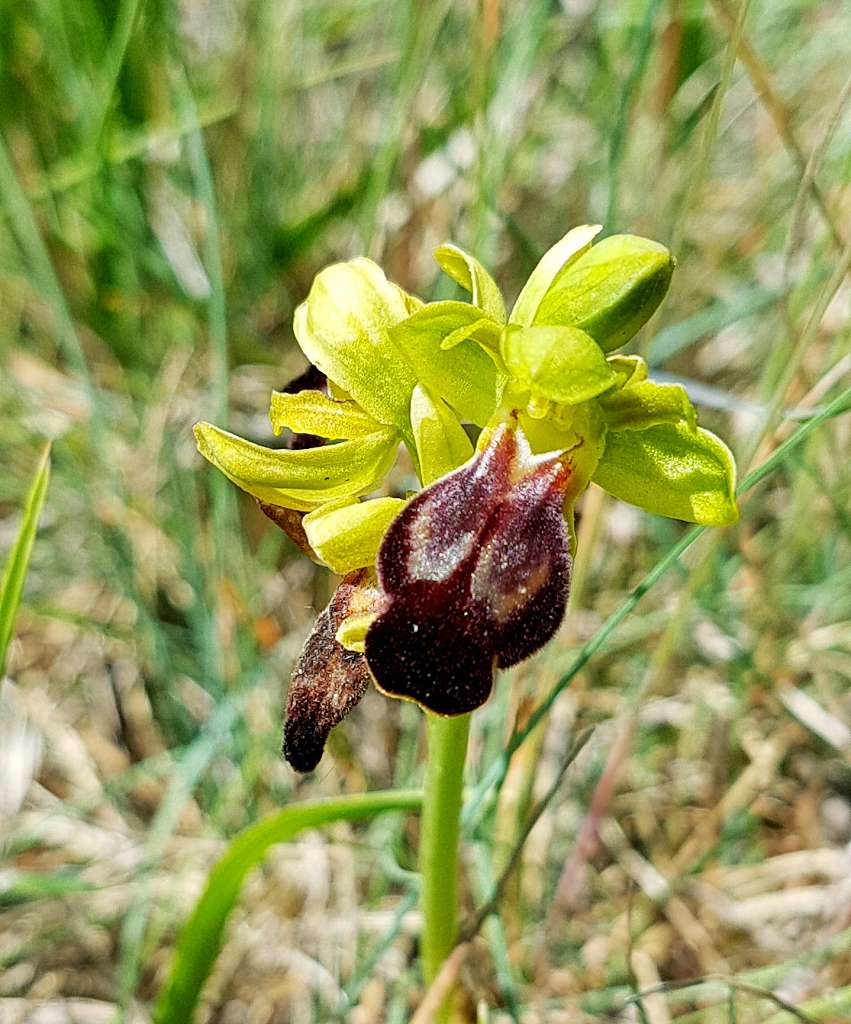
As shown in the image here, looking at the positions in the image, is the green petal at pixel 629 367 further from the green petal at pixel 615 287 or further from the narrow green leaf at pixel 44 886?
the narrow green leaf at pixel 44 886

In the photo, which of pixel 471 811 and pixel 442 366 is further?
pixel 471 811

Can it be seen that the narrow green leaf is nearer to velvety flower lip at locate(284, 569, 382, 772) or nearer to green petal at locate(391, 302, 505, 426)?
velvety flower lip at locate(284, 569, 382, 772)

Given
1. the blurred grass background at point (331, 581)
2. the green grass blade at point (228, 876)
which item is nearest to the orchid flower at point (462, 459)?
the green grass blade at point (228, 876)

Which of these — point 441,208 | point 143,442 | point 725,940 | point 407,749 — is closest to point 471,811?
point 407,749

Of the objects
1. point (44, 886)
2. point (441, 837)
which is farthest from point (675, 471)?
point (44, 886)

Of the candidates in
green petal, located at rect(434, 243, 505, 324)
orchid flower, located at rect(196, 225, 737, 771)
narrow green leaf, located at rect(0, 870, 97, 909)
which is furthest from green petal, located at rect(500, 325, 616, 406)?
narrow green leaf, located at rect(0, 870, 97, 909)

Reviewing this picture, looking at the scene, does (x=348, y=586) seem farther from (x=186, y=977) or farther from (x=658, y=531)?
(x=658, y=531)
